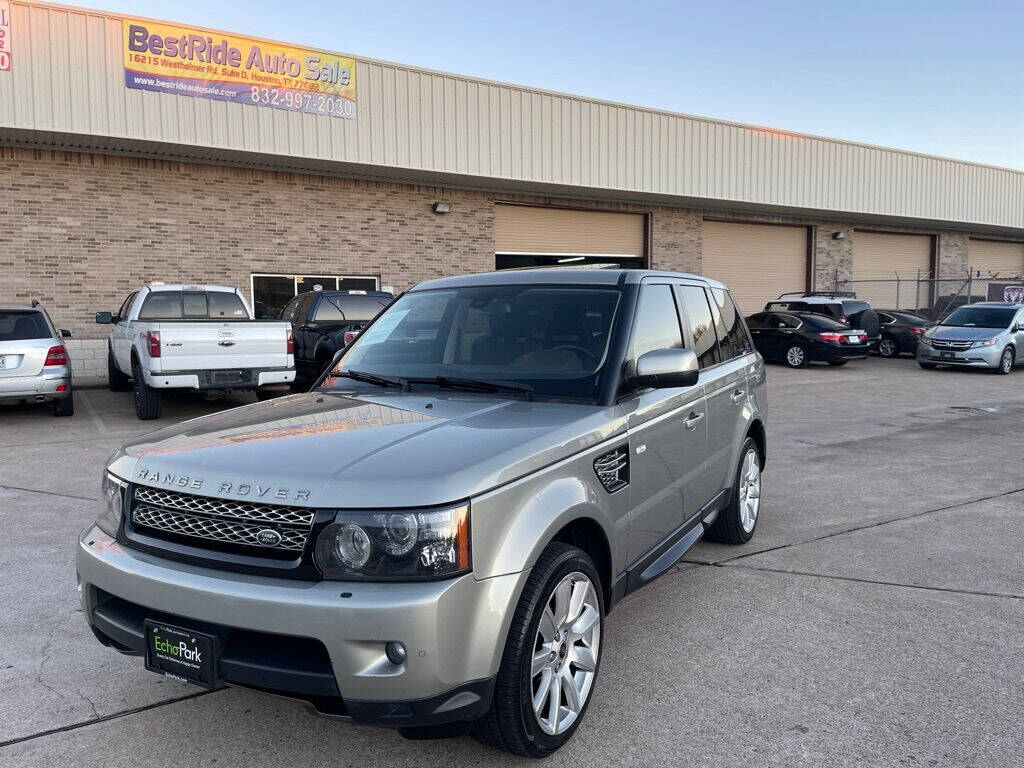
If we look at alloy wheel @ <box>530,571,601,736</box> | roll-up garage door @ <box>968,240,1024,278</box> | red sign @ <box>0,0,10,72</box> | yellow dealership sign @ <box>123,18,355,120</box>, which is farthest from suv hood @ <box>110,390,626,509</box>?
roll-up garage door @ <box>968,240,1024,278</box>

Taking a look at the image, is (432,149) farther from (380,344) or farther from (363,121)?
(380,344)

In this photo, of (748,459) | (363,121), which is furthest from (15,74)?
(748,459)

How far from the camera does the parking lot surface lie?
2984 millimetres

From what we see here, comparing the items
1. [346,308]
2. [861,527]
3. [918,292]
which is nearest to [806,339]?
[346,308]

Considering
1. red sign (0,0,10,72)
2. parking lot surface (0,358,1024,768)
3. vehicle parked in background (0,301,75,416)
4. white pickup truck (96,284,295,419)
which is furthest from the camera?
red sign (0,0,10,72)

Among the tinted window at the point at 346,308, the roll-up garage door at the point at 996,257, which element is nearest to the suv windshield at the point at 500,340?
the tinted window at the point at 346,308

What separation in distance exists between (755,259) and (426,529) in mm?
26122

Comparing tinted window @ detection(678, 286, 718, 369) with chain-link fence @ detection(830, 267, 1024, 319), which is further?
chain-link fence @ detection(830, 267, 1024, 319)

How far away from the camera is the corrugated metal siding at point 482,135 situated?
47.2 feet

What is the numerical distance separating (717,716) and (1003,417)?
10790 millimetres

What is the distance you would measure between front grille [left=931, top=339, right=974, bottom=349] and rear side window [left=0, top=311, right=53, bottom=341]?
60.4ft

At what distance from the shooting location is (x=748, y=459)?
5562mm

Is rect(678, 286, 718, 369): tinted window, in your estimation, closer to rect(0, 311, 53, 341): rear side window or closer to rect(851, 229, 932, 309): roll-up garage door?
rect(0, 311, 53, 341): rear side window

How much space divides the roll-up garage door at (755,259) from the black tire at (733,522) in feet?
67.4
